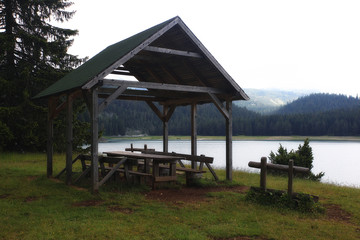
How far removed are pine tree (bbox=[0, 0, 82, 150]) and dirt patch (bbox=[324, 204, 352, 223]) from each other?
1793 cm

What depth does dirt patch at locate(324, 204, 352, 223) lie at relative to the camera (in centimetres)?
746

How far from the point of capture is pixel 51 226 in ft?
20.9

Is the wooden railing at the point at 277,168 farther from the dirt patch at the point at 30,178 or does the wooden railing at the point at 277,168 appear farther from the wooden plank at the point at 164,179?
the dirt patch at the point at 30,178

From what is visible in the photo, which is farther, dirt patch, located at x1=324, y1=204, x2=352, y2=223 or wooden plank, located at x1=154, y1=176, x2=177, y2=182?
wooden plank, located at x1=154, y1=176, x2=177, y2=182

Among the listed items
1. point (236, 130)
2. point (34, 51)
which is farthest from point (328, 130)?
point (34, 51)

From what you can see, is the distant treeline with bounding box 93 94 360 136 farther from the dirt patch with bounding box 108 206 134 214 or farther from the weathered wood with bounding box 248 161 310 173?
the weathered wood with bounding box 248 161 310 173

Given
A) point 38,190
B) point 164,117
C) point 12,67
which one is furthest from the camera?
point 12,67

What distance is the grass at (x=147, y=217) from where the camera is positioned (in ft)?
19.8

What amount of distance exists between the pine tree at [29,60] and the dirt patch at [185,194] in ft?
45.4

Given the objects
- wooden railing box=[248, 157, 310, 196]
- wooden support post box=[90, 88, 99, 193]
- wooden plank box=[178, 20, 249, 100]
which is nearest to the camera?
wooden railing box=[248, 157, 310, 196]

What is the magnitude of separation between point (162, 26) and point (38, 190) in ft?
20.6

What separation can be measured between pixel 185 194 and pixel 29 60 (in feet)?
59.0

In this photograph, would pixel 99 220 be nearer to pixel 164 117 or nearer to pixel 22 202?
pixel 22 202

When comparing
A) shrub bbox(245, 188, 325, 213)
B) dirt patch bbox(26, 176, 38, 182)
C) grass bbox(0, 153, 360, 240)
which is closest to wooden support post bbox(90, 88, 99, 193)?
grass bbox(0, 153, 360, 240)
